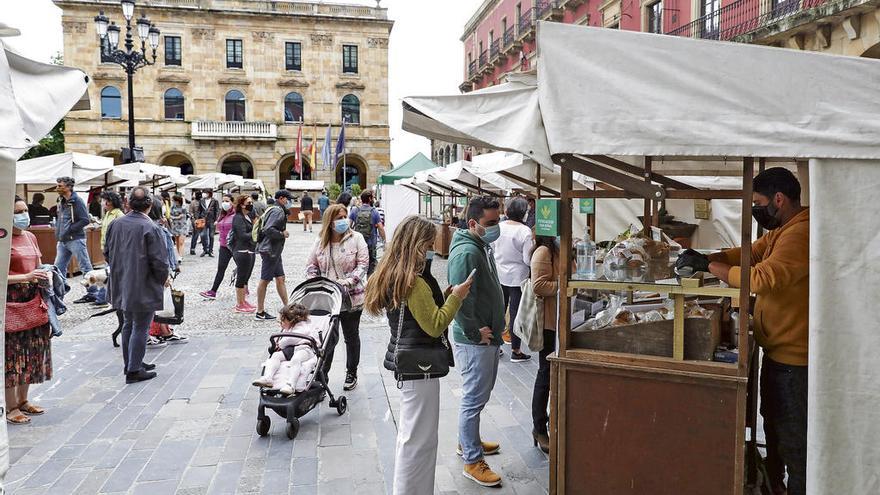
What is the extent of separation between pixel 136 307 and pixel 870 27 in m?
13.0

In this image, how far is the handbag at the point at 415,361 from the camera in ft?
10.9

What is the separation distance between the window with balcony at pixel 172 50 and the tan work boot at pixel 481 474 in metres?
41.5

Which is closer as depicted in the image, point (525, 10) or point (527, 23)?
point (527, 23)

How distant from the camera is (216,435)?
15.4ft

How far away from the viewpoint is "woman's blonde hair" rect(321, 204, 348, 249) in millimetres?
5645

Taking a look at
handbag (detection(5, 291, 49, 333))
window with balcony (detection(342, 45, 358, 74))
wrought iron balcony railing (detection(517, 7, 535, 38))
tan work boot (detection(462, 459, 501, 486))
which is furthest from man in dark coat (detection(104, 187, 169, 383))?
window with balcony (detection(342, 45, 358, 74))

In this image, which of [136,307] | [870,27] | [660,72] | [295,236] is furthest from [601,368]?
[295,236]

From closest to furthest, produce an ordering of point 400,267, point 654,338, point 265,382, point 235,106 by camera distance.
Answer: point 654,338 → point 400,267 → point 265,382 → point 235,106

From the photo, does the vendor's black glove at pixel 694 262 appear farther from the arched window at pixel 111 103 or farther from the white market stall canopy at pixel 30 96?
the arched window at pixel 111 103

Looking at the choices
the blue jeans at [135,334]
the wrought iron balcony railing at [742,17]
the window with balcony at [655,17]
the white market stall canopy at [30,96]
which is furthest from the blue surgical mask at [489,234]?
the window with balcony at [655,17]

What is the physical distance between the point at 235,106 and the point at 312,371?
3949 centimetres

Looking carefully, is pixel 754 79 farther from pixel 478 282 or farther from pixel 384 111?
pixel 384 111

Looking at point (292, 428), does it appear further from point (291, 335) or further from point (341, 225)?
point (341, 225)

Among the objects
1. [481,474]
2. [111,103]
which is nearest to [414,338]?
[481,474]
